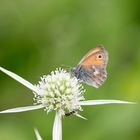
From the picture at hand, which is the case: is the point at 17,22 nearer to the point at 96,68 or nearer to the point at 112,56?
the point at 112,56

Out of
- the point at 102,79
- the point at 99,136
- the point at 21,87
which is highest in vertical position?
the point at 21,87

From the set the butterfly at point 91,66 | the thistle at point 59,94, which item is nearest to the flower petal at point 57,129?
the thistle at point 59,94

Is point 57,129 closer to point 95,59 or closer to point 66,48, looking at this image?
point 95,59

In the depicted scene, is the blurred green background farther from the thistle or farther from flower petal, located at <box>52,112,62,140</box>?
flower petal, located at <box>52,112,62,140</box>

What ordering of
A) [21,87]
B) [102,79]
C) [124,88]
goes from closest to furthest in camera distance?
[102,79]
[124,88]
[21,87]

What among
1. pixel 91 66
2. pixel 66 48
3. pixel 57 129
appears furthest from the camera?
pixel 66 48

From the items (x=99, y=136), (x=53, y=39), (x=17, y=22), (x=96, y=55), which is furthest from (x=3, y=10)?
(x=96, y=55)

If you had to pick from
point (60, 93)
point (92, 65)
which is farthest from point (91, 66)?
point (60, 93)
